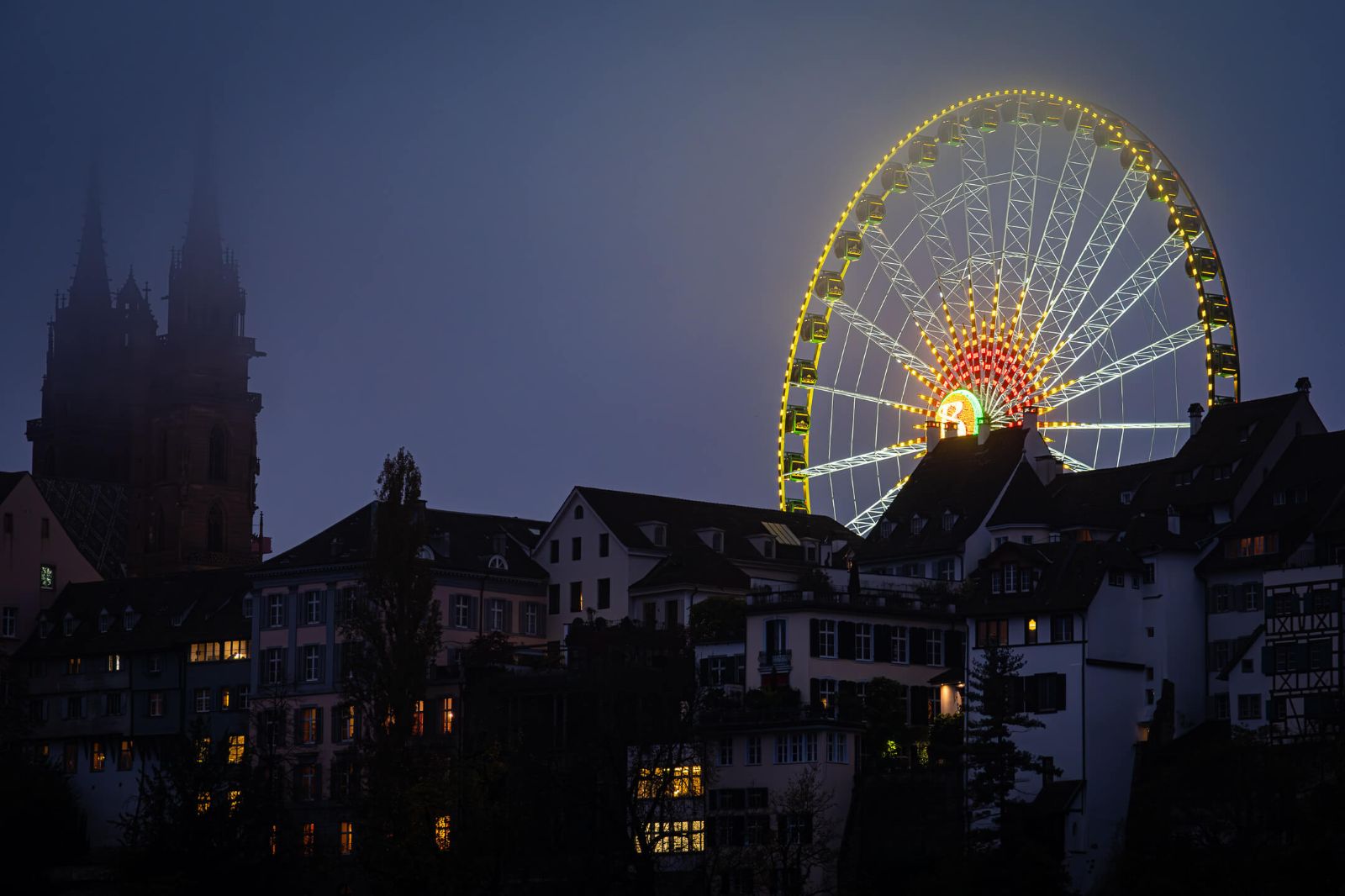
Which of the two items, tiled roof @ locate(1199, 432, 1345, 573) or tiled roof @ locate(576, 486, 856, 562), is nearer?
tiled roof @ locate(1199, 432, 1345, 573)

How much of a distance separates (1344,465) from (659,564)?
3663cm

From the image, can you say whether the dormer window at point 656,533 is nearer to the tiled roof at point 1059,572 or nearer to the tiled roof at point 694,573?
the tiled roof at point 694,573

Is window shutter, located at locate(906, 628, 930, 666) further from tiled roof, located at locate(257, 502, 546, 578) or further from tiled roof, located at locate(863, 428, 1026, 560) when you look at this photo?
tiled roof, located at locate(257, 502, 546, 578)

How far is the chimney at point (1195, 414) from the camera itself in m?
134

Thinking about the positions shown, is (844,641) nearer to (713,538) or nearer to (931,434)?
(931,434)

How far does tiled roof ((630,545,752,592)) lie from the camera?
461 feet

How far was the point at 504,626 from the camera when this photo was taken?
148 metres

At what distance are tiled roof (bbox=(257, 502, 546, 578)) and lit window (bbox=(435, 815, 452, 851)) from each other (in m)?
22.4

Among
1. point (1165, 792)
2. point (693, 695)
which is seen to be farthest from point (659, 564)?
point (1165, 792)

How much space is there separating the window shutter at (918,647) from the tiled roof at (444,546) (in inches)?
1014

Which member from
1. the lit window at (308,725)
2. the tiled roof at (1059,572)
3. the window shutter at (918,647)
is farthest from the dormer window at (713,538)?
the tiled roof at (1059,572)

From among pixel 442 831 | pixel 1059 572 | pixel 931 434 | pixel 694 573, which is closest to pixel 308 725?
pixel 694 573

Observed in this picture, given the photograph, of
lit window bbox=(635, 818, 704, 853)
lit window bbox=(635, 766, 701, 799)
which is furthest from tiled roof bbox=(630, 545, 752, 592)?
lit window bbox=(635, 818, 704, 853)

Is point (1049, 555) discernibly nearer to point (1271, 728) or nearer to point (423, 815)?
point (1271, 728)
